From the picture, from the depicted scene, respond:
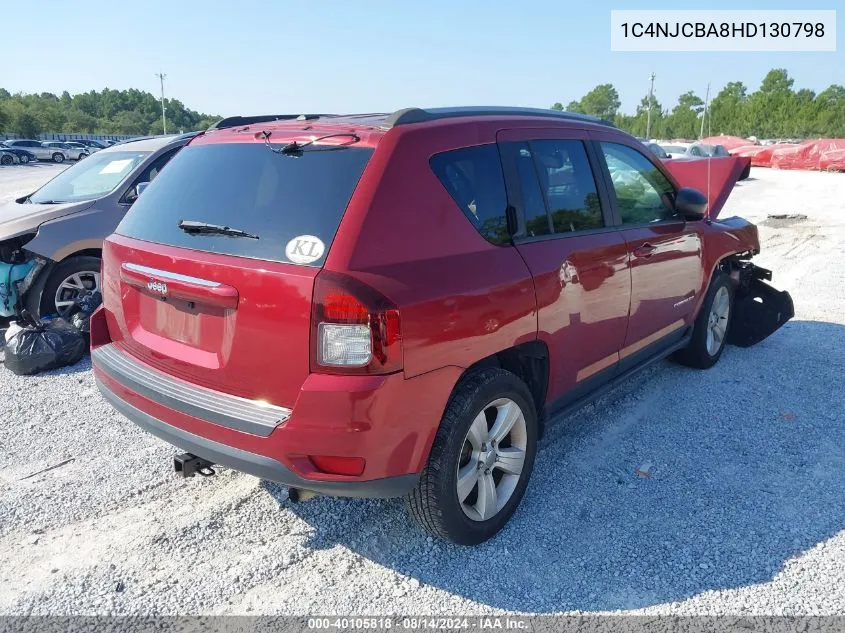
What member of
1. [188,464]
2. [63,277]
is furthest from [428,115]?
[63,277]

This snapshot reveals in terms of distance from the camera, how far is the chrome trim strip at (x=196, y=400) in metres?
2.46

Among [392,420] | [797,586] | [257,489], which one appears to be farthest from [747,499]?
[257,489]

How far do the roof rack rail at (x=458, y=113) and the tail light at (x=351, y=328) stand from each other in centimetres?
82

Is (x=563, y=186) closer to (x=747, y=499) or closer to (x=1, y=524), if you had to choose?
(x=747, y=499)

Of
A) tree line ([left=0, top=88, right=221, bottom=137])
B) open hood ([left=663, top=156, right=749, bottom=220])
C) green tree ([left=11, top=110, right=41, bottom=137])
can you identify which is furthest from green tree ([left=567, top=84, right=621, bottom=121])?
open hood ([left=663, top=156, right=749, bottom=220])

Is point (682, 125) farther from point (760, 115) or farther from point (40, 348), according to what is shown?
point (40, 348)

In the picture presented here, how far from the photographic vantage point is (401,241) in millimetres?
2496

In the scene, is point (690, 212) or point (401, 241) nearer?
point (401, 241)

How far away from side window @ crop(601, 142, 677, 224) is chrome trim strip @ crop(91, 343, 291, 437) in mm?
2473

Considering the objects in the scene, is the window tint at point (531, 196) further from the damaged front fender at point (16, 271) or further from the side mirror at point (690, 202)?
the damaged front fender at point (16, 271)

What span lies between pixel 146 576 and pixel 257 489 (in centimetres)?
77

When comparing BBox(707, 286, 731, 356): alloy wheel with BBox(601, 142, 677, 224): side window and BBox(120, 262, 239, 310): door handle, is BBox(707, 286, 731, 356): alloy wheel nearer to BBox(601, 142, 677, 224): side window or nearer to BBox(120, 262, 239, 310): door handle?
BBox(601, 142, 677, 224): side window

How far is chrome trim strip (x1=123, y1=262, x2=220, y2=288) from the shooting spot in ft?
8.43

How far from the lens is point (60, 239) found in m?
5.63
